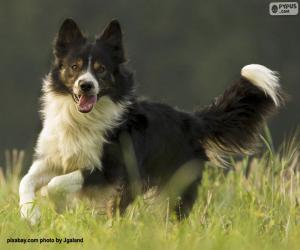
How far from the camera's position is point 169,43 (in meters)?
23.6

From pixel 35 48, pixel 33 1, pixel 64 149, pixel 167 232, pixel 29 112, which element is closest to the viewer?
pixel 167 232

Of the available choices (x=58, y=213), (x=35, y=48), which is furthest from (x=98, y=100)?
(x=35, y=48)

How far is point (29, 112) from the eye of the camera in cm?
2152

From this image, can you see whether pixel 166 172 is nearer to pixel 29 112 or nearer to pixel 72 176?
pixel 72 176

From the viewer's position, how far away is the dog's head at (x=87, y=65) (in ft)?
20.8

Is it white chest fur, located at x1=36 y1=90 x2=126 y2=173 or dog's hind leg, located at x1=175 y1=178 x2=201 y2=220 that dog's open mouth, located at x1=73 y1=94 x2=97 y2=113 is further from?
dog's hind leg, located at x1=175 y1=178 x2=201 y2=220

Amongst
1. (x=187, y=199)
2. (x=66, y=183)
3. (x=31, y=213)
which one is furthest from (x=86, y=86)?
(x=187, y=199)

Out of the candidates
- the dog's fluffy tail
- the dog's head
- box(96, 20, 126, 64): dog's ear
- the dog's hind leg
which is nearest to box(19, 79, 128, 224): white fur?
the dog's head

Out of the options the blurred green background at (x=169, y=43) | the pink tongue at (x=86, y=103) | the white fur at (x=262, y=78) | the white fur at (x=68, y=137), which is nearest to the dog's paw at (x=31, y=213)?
the white fur at (x=68, y=137)

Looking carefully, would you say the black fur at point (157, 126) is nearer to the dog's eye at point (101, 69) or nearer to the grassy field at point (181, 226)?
the dog's eye at point (101, 69)

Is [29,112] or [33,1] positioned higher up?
[33,1]

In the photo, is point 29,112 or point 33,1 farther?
point 33,1

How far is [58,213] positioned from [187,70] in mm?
17594

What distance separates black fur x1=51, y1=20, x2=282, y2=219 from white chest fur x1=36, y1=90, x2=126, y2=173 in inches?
2.5
